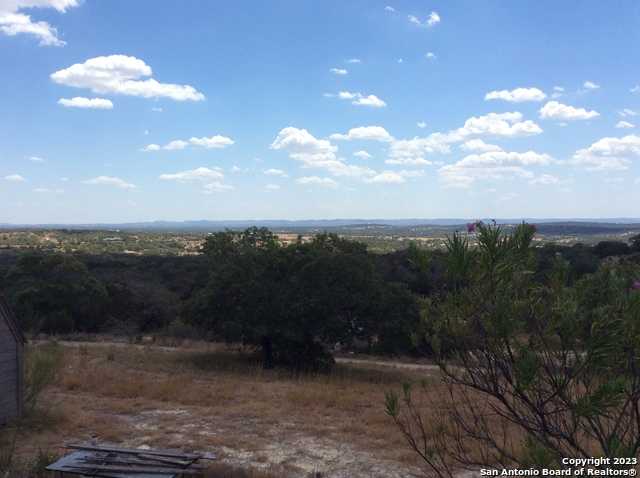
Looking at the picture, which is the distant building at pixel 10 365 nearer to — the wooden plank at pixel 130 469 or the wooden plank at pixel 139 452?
the wooden plank at pixel 139 452

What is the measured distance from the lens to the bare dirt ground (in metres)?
9.05

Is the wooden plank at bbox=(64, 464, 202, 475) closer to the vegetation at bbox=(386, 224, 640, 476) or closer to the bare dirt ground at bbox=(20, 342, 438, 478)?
the bare dirt ground at bbox=(20, 342, 438, 478)

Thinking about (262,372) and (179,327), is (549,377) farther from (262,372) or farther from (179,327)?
(179,327)

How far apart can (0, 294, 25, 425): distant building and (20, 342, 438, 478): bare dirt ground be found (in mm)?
582

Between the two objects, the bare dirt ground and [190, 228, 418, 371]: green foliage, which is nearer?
the bare dirt ground

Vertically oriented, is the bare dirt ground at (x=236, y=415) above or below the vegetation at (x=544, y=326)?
below

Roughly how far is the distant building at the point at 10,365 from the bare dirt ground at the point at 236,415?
22.9 inches

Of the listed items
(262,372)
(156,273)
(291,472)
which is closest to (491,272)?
(291,472)

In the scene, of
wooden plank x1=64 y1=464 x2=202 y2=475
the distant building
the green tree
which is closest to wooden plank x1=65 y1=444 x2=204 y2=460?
wooden plank x1=64 y1=464 x2=202 y2=475

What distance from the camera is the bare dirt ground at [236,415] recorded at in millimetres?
9055

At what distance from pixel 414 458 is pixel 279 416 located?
3719 millimetres

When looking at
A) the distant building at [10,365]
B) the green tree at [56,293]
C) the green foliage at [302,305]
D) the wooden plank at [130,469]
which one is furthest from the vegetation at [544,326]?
the green tree at [56,293]

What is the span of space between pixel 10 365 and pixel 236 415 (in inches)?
177

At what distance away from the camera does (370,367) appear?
69.6 feet
